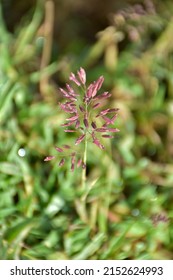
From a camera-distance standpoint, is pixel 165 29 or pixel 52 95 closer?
pixel 52 95

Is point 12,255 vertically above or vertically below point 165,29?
below

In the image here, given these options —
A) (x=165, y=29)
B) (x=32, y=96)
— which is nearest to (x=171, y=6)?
(x=165, y=29)

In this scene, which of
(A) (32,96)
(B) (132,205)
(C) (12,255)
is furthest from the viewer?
(A) (32,96)

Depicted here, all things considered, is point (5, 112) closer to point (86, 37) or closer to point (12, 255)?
point (12, 255)

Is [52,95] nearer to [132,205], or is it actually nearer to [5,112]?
[5,112]

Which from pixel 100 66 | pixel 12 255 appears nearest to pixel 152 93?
pixel 100 66

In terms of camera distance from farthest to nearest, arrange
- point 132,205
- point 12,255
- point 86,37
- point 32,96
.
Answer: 1. point 86,37
2. point 32,96
3. point 132,205
4. point 12,255

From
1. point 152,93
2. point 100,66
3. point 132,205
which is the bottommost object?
point 132,205
